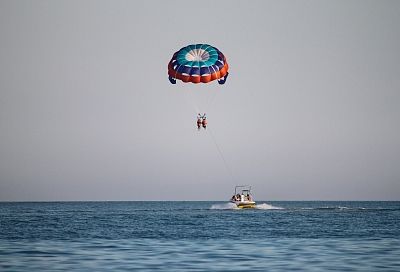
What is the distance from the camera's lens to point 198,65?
193ft

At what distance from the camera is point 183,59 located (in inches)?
2357

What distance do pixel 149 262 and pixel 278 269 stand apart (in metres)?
5.88

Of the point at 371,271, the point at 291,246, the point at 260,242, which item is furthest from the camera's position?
the point at 260,242

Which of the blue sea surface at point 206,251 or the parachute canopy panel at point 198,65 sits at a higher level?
the parachute canopy panel at point 198,65

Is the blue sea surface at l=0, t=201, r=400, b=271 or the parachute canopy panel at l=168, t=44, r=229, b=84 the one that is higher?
the parachute canopy panel at l=168, t=44, r=229, b=84

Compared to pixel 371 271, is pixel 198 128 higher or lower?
higher

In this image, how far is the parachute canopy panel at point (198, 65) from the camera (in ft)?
191

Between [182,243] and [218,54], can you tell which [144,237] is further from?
[218,54]

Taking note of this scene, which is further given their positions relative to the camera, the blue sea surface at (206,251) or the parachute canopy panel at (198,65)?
the parachute canopy panel at (198,65)

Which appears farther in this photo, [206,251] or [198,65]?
[198,65]

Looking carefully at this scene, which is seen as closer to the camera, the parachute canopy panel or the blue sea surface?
the blue sea surface

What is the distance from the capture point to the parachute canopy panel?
2293 inches

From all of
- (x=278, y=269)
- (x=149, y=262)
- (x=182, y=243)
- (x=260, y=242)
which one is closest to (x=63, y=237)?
(x=182, y=243)

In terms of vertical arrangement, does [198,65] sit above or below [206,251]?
above
